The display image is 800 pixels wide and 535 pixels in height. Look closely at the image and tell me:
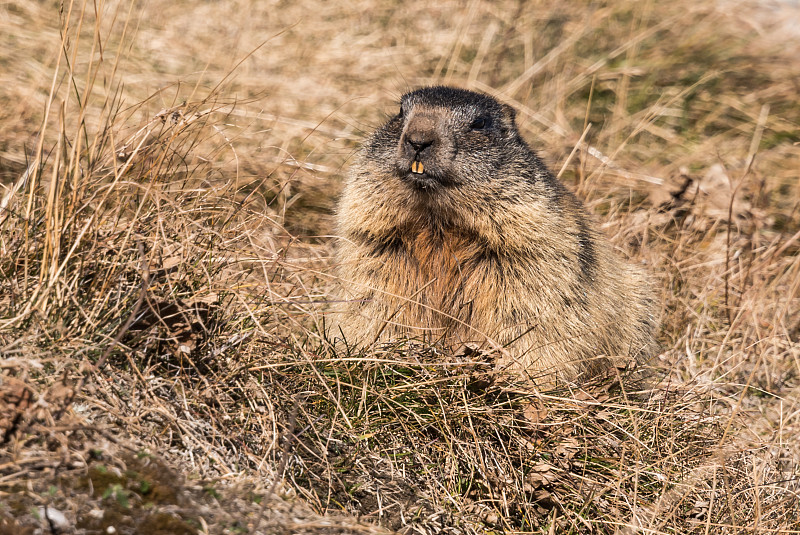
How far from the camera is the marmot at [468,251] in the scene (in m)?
4.06

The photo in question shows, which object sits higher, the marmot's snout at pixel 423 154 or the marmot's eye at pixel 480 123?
the marmot's eye at pixel 480 123

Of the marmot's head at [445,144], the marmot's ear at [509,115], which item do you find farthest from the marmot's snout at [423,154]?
the marmot's ear at [509,115]

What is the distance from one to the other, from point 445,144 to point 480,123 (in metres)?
0.41

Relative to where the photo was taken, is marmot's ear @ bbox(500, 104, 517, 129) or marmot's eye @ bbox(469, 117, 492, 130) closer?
marmot's eye @ bbox(469, 117, 492, 130)

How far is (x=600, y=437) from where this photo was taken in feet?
11.7

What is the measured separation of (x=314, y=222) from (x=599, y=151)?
279 centimetres

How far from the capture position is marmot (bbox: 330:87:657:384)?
406 cm

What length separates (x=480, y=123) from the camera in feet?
14.2

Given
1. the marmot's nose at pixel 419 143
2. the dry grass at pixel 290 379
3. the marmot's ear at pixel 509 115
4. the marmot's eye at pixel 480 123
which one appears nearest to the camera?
the dry grass at pixel 290 379

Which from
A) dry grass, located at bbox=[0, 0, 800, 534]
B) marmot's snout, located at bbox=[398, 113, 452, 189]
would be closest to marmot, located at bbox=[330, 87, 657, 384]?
marmot's snout, located at bbox=[398, 113, 452, 189]

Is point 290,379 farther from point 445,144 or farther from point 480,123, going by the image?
point 480,123

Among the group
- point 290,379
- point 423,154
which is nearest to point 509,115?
point 423,154

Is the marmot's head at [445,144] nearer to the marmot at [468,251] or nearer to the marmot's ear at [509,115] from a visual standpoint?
the marmot at [468,251]

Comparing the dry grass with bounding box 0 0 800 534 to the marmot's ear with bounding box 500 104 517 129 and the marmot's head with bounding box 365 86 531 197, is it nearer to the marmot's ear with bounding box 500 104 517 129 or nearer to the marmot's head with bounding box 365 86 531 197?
the marmot's head with bounding box 365 86 531 197
